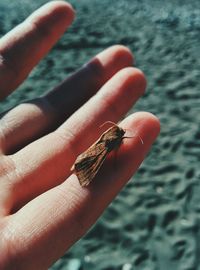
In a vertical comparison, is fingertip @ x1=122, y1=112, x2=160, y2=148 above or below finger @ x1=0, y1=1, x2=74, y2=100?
below

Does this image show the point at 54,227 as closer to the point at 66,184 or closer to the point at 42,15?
the point at 66,184

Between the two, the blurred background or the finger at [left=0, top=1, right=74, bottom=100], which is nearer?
the blurred background

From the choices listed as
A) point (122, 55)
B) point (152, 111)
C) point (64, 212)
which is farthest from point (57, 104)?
point (64, 212)

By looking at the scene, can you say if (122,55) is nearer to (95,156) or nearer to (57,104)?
(57,104)

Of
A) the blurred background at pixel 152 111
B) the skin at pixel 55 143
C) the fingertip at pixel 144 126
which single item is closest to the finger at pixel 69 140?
the skin at pixel 55 143

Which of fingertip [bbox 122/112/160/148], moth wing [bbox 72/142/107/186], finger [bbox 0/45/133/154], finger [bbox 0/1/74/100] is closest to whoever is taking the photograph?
moth wing [bbox 72/142/107/186]

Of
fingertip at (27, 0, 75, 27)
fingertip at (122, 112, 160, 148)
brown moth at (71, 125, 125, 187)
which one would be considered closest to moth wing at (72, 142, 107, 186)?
brown moth at (71, 125, 125, 187)

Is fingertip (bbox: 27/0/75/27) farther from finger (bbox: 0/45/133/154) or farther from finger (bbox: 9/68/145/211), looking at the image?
finger (bbox: 9/68/145/211)
